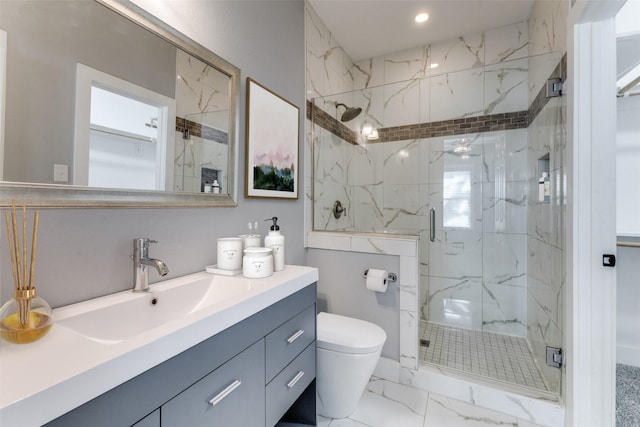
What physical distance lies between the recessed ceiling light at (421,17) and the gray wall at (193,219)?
0.98m

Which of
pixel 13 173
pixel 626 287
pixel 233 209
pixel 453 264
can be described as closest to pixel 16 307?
pixel 13 173

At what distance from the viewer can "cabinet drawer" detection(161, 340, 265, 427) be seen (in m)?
0.69

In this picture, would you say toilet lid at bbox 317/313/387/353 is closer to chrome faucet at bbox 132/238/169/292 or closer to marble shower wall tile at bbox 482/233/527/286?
chrome faucet at bbox 132/238/169/292

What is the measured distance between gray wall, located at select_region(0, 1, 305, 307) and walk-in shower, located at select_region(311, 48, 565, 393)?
0.43 metres

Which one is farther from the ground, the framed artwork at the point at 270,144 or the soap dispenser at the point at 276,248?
the framed artwork at the point at 270,144

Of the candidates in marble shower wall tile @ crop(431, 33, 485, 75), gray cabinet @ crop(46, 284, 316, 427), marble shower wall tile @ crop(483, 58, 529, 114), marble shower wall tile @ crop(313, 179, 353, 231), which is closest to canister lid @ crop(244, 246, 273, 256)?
gray cabinet @ crop(46, 284, 316, 427)

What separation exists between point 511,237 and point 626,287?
0.74 meters

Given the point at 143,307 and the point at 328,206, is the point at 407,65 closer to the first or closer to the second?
the point at 328,206

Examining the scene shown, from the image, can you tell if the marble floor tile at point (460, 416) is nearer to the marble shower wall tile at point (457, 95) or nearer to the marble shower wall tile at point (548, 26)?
the marble shower wall tile at point (548, 26)

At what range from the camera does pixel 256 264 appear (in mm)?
1160

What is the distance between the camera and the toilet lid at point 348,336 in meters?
1.39

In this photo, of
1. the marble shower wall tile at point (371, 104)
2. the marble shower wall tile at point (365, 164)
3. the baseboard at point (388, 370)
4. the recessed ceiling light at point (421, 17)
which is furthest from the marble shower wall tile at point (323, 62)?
the baseboard at point (388, 370)

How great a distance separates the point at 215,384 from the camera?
777 mm

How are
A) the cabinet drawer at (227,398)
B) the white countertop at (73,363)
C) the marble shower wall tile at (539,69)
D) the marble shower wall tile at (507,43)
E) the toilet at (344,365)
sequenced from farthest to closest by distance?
the marble shower wall tile at (507,43) → the marble shower wall tile at (539,69) → the toilet at (344,365) → the cabinet drawer at (227,398) → the white countertop at (73,363)
